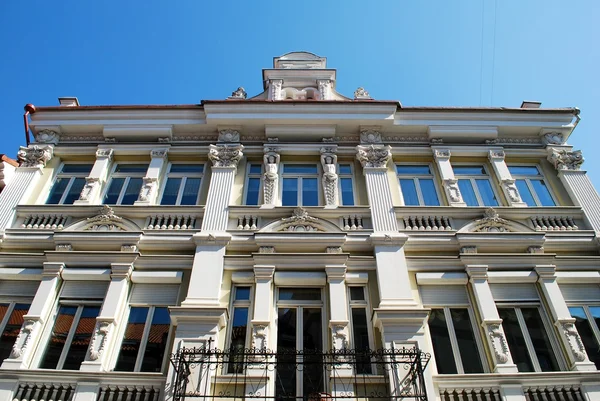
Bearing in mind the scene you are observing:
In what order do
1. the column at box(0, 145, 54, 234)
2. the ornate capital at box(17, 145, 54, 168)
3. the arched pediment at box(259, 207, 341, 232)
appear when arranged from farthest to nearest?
the ornate capital at box(17, 145, 54, 168)
the column at box(0, 145, 54, 234)
the arched pediment at box(259, 207, 341, 232)

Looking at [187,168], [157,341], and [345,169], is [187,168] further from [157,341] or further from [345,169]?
[157,341]

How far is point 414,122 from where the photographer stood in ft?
44.1

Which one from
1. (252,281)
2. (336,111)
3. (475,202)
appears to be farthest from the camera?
(336,111)

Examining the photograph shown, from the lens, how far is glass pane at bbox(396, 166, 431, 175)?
13062 millimetres

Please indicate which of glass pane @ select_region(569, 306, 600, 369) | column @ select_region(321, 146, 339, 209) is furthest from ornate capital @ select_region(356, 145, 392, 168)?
glass pane @ select_region(569, 306, 600, 369)

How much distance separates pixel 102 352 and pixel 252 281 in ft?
10.3

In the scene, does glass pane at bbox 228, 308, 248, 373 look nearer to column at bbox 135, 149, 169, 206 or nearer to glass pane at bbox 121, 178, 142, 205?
column at bbox 135, 149, 169, 206

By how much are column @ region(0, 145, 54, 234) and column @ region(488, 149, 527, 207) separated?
39.4 ft

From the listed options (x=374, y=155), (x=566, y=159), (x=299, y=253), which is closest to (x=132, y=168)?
(x=299, y=253)

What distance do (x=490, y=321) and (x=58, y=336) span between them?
28.0 feet

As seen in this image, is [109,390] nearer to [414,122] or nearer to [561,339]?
[561,339]

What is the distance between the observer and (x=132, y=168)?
13.2 m

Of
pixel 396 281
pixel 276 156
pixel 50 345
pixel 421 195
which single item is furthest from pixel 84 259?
pixel 421 195

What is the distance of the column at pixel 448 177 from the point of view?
468 inches
